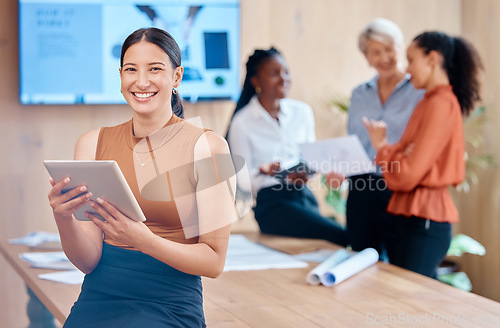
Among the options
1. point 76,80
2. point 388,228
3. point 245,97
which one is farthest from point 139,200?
point 76,80

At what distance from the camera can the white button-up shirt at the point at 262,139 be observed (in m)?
2.95

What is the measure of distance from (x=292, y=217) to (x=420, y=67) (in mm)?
981

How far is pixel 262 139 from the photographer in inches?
118

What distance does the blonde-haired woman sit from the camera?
267 centimetres

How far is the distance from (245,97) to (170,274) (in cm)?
198

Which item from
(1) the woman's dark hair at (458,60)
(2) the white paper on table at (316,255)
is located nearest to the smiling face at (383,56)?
(1) the woman's dark hair at (458,60)

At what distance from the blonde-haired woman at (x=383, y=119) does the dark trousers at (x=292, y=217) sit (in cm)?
12

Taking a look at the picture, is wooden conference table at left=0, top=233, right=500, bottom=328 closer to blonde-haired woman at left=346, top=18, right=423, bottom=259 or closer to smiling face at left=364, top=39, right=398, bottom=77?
blonde-haired woman at left=346, top=18, right=423, bottom=259

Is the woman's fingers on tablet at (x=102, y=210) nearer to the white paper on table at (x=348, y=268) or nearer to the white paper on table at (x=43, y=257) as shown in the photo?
the white paper on table at (x=348, y=268)

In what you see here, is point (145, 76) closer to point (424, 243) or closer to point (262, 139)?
point (424, 243)

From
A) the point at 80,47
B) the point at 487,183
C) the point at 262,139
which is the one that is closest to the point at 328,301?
the point at 262,139

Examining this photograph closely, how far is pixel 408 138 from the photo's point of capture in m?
2.29

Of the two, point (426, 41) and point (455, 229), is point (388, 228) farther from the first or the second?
point (455, 229)

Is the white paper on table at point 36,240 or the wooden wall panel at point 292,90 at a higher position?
the wooden wall panel at point 292,90
